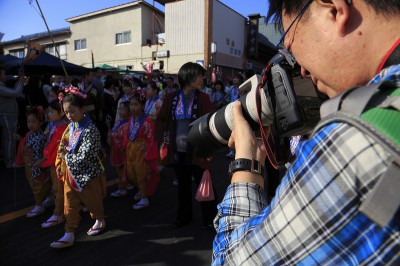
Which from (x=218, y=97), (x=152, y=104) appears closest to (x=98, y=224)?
(x=152, y=104)

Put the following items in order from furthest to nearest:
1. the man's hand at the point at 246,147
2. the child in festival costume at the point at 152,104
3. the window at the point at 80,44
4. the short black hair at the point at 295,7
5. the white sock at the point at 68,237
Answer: the window at the point at 80,44, the child in festival costume at the point at 152,104, the white sock at the point at 68,237, the man's hand at the point at 246,147, the short black hair at the point at 295,7

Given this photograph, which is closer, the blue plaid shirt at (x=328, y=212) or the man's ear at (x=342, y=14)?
the blue plaid shirt at (x=328, y=212)

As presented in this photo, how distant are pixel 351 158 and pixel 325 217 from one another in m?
0.10

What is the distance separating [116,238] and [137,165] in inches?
40.6

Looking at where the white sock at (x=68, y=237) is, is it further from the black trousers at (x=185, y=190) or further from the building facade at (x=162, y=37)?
the building facade at (x=162, y=37)

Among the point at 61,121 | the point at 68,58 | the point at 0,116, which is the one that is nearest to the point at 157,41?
the point at 68,58

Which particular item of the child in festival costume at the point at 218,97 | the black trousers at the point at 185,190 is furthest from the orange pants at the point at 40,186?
the child in festival costume at the point at 218,97

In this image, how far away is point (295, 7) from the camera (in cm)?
70

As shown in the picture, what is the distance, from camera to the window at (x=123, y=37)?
18566 mm

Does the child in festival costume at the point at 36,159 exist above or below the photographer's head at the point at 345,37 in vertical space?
below

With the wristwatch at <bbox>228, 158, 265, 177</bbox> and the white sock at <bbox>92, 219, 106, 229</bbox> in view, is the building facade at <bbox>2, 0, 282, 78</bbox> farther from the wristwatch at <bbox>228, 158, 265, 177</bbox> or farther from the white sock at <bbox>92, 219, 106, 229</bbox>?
the wristwatch at <bbox>228, 158, 265, 177</bbox>

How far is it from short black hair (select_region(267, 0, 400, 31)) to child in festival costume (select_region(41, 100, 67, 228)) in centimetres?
278

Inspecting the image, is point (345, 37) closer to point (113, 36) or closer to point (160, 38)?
point (160, 38)

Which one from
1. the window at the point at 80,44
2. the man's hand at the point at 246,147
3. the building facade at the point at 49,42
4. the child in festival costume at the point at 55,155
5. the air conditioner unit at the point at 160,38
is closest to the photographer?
the man's hand at the point at 246,147
